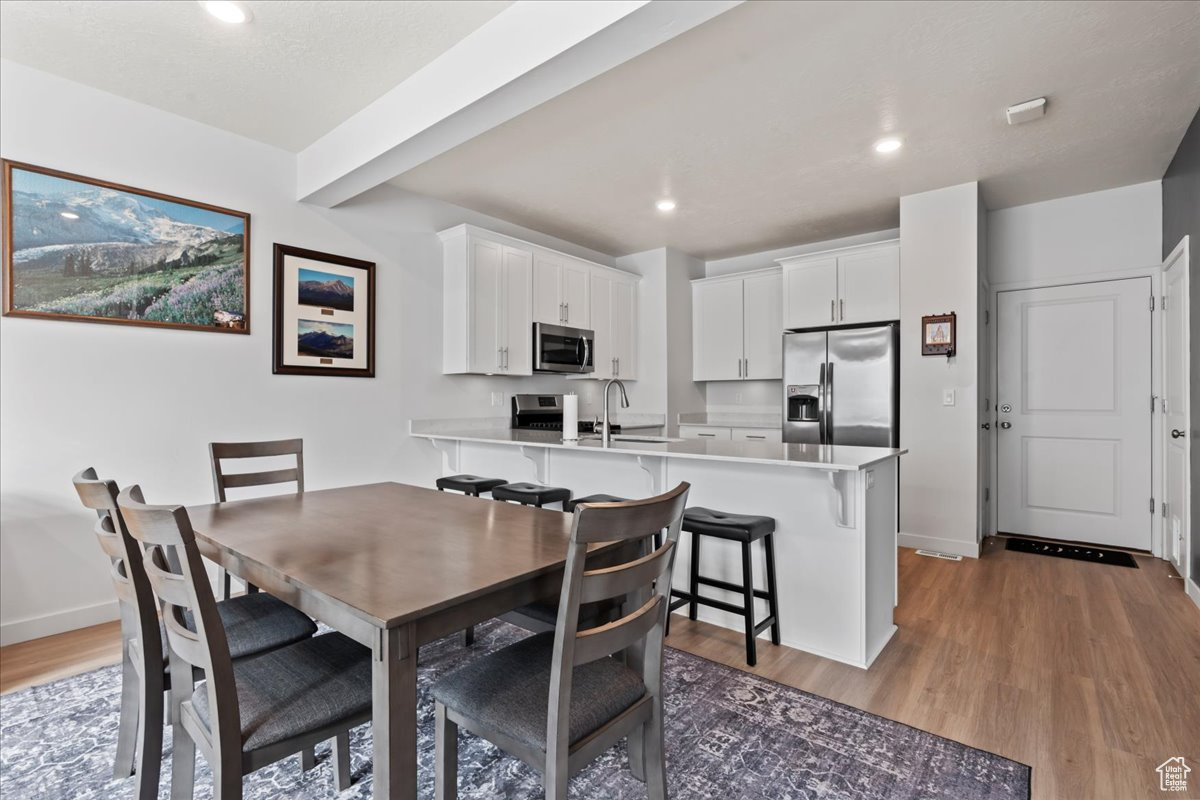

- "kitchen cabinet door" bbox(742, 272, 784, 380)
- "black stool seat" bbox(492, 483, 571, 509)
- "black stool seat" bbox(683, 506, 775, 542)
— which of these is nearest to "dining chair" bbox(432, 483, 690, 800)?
"black stool seat" bbox(683, 506, 775, 542)

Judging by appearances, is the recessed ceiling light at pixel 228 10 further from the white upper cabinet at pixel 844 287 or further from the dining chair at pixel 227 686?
the white upper cabinet at pixel 844 287

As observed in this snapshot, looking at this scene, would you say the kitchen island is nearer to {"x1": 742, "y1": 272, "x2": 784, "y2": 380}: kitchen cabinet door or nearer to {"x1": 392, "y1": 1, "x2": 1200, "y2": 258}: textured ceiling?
{"x1": 392, "y1": 1, "x2": 1200, "y2": 258}: textured ceiling

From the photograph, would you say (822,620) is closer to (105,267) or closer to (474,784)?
(474,784)

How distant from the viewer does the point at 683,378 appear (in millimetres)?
5703

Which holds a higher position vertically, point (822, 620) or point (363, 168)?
point (363, 168)

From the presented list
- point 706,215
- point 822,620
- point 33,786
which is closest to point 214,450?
point 33,786

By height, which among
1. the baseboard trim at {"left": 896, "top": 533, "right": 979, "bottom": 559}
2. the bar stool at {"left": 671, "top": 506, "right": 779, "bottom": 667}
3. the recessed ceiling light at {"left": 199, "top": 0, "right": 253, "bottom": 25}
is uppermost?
the recessed ceiling light at {"left": 199, "top": 0, "right": 253, "bottom": 25}

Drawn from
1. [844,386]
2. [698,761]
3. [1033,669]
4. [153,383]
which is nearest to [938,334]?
[844,386]

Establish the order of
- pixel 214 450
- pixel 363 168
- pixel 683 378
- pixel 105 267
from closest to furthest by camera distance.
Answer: pixel 214 450 < pixel 105 267 < pixel 363 168 < pixel 683 378

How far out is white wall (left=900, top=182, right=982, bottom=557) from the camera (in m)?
3.85

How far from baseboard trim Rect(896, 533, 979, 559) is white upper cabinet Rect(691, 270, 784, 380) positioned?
1.80 m

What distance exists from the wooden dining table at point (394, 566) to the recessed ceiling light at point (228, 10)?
1.91 m

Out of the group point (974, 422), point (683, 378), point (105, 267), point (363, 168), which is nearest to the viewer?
point (105, 267)

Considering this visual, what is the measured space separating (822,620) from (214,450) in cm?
273
